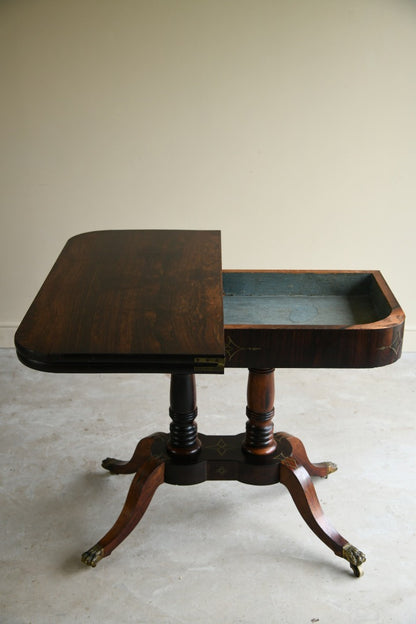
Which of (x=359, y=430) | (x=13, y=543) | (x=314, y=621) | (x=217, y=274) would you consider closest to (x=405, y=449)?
(x=359, y=430)

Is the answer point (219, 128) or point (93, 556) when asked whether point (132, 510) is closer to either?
point (93, 556)

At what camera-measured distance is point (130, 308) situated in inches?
68.6

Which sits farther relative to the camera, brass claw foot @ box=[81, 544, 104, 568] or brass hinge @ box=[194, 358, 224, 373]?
brass claw foot @ box=[81, 544, 104, 568]

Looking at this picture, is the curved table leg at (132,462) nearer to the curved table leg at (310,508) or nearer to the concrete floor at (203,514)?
the concrete floor at (203,514)

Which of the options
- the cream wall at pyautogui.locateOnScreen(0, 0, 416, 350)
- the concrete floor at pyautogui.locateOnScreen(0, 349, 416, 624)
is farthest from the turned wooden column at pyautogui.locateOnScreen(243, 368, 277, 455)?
the cream wall at pyautogui.locateOnScreen(0, 0, 416, 350)

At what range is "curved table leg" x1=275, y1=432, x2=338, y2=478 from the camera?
2.24 m

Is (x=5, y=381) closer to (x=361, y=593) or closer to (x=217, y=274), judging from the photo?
(x=217, y=274)

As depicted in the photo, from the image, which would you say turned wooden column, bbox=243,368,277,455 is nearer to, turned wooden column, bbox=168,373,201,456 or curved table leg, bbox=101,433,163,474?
turned wooden column, bbox=168,373,201,456

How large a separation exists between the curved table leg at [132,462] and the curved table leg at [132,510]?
16 cm

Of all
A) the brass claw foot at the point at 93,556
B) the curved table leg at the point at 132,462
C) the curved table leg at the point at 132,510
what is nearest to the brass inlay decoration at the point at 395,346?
the curved table leg at the point at 132,510

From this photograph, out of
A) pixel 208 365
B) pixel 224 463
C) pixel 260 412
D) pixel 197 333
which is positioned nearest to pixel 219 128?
pixel 260 412

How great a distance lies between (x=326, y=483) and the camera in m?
2.42

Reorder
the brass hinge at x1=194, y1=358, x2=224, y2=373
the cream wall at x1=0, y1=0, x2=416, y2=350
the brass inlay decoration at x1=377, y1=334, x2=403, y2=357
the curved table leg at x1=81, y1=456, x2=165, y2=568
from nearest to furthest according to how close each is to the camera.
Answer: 1. the brass hinge at x1=194, y1=358, x2=224, y2=373
2. the brass inlay decoration at x1=377, y1=334, x2=403, y2=357
3. the curved table leg at x1=81, y1=456, x2=165, y2=568
4. the cream wall at x1=0, y1=0, x2=416, y2=350

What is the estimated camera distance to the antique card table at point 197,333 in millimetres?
1561
